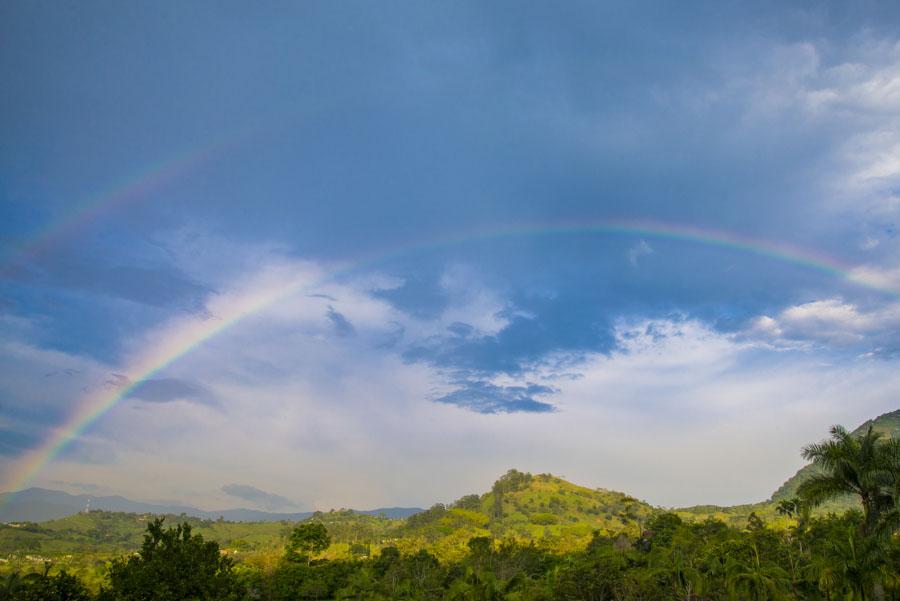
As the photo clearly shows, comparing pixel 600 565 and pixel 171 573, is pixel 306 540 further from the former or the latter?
pixel 171 573

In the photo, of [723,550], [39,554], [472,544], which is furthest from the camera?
[39,554]

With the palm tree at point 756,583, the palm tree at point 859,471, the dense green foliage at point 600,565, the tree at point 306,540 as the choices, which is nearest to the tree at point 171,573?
the dense green foliage at point 600,565

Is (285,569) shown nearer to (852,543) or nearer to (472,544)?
(472,544)

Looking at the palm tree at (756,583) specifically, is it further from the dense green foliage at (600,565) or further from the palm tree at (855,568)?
the palm tree at (855,568)

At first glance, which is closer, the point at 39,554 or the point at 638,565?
the point at 638,565

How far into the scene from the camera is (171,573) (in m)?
26.5

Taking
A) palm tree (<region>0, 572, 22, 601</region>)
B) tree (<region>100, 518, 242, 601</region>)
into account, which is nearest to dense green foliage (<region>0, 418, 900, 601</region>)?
tree (<region>100, 518, 242, 601</region>)

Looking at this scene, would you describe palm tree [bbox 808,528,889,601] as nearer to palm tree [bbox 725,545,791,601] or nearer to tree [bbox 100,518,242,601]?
palm tree [bbox 725,545,791,601]

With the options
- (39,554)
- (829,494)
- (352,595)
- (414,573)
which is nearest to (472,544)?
(414,573)

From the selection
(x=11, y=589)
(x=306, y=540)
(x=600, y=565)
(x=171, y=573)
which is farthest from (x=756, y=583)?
(x=306, y=540)

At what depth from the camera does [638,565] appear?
81.4 metres

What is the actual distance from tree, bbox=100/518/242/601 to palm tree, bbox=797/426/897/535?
3183cm

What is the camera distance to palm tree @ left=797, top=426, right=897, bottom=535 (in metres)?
29.8

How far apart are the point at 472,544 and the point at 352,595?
29.1 metres
